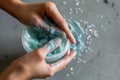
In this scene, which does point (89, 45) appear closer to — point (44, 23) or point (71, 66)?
point (71, 66)

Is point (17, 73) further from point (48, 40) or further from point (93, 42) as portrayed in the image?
point (93, 42)

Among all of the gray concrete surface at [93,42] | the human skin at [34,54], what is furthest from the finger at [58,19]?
the gray concrete surface at [93,42]

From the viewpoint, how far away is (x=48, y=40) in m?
0.93

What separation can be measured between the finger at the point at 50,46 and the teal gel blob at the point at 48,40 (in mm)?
34

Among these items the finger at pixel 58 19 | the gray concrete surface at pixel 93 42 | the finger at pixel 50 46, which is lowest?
the gray concrete surface at pixel 93 42

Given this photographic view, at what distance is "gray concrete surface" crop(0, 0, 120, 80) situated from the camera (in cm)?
99

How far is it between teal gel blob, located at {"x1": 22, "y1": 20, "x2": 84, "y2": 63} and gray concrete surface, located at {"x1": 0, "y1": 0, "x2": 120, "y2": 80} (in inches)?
2.5

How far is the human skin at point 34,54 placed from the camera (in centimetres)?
84

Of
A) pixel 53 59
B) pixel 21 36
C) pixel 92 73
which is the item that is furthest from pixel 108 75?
pixel 21 36

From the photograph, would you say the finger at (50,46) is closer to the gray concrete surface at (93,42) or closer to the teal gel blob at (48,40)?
the teal gel blob at (48,40)

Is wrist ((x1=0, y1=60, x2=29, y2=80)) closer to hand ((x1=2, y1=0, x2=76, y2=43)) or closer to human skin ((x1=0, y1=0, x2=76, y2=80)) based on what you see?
human skin ((x1=0, y1=0, x2=76, y2=80))

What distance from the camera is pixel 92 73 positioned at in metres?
1.00

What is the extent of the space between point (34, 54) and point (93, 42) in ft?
0.91

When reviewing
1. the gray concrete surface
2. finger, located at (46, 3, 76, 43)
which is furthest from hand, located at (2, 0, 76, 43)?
the gray concrete surface
